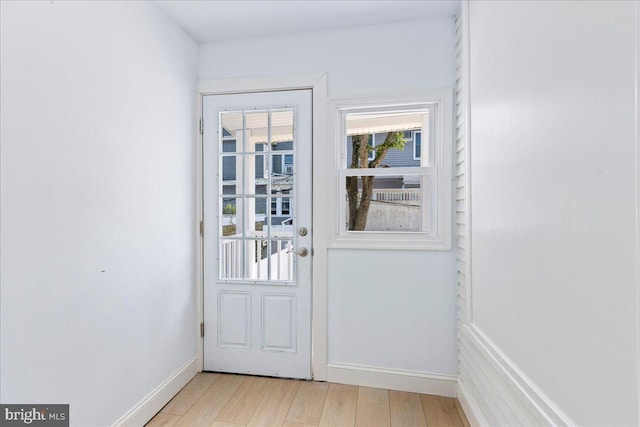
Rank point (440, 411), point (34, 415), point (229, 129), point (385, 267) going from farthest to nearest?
1. point (229, 129)
2. point (385, 267)
3. point (440, 411)
4. point (34, 415)

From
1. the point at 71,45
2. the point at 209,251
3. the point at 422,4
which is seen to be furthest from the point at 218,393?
the point at 422,4

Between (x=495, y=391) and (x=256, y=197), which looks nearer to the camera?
(x=495, y=391)

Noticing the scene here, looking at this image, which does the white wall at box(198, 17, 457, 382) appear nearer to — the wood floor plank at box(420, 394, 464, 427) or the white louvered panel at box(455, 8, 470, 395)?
the white louvered panel at box(455, 8, 470, 395)

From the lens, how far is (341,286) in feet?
7.23

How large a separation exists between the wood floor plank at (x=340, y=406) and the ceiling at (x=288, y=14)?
98.2 inches

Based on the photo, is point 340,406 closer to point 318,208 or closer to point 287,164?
point 318,208

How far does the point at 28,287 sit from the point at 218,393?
1346 millimetres

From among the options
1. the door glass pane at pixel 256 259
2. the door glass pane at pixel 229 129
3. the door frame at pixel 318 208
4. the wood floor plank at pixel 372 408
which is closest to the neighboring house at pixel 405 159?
the door frame at pixel 318 208

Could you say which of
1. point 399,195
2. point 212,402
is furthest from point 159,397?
point 399,195

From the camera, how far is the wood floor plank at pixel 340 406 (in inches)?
70.8

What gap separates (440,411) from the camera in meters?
1.89

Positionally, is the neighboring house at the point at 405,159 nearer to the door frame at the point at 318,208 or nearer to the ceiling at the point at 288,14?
the door frame at the point at 318,208

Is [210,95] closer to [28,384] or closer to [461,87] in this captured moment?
[461,87]

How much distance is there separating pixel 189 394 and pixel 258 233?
116 centimetres
